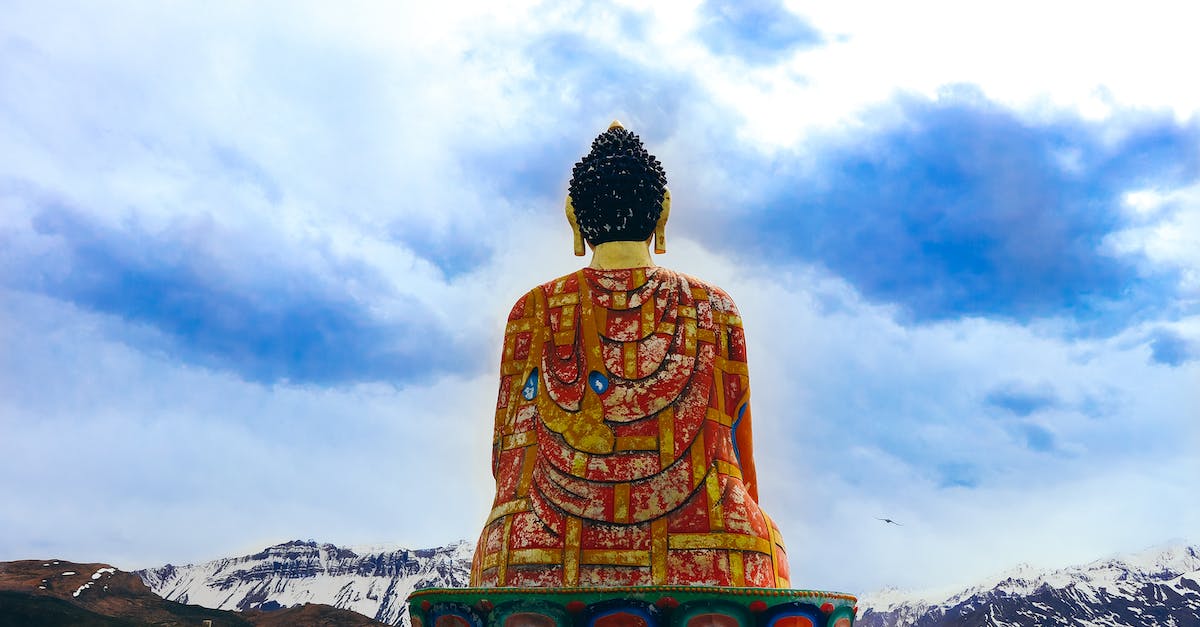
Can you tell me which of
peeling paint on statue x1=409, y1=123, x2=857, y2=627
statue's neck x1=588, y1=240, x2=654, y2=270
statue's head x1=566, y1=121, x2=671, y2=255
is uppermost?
statue's head x1=566, y1=121, x2=671, y2=255

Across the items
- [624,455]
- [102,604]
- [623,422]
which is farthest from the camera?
[102,604]

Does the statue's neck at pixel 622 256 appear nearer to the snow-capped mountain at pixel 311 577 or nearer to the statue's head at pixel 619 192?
the statue's head at pixel 619 192

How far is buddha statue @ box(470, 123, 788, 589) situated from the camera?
9.59 meters

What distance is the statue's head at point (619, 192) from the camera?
11438 mm

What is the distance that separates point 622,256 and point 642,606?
13.8 ft

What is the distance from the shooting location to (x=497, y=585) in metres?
9.71

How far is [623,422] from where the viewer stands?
10.3 meters

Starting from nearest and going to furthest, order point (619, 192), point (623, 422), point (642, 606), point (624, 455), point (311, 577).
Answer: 1. point (642, 606)
2. point (624, 455)
3. point (623, 422)
4. point (619, 192)
5. point (311, 577)

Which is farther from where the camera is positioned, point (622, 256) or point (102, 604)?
point (102, 604)

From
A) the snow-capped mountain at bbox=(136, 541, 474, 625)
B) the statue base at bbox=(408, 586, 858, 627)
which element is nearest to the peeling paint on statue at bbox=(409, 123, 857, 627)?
the statue base at bbox=(408, 586, 858, 627)

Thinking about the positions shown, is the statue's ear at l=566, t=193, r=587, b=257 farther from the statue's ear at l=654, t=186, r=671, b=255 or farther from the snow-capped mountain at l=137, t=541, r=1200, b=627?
the snow-capped mountain at l=137, t=541, r=1200, b=627

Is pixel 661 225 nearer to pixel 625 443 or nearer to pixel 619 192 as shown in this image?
pixel 619 192

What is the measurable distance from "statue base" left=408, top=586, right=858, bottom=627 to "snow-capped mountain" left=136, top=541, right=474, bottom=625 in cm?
3875

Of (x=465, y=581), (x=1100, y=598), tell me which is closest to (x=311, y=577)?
(x=465, y=581)
